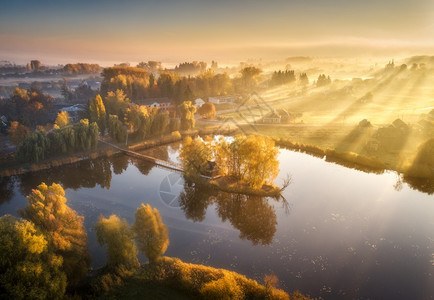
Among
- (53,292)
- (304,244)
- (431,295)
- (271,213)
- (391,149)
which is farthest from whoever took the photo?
(391,149)

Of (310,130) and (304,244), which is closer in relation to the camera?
(304,244)

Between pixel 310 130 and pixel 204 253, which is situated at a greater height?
pixel 310 130

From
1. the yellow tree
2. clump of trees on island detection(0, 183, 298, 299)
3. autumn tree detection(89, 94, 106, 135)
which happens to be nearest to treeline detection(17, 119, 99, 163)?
autumn tree detection(89, 94, 106, 135)

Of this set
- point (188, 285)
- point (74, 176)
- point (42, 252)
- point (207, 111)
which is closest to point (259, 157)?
point (188, 285)

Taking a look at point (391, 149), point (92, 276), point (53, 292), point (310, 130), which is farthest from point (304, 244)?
point (310, 130)

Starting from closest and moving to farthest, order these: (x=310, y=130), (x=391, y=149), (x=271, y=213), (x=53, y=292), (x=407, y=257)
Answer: (x=53, y=292)
(x=407, y=257)
(x=271, y=213)
(x=391, y=149)
(x=310, y=130)

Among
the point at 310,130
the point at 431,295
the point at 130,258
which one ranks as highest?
the point at 310,130

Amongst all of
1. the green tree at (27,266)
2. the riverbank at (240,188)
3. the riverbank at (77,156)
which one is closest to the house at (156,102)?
the riverbank at (77,156)

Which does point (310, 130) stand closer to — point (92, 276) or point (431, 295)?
point (431, 295)
